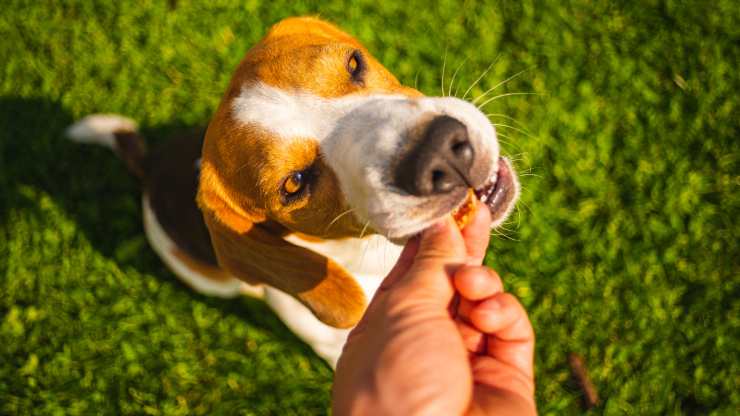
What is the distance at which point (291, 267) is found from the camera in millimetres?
3059

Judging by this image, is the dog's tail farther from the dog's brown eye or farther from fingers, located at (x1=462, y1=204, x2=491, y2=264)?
fingers, located at (x1=462, y1=204, x2=491, y2=264)

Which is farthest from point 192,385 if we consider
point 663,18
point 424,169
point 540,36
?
point 663,18

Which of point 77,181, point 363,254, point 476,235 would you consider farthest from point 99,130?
point 476,235

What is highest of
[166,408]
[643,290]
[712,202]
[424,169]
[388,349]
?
[424,169]

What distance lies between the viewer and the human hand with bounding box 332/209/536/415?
6.26ft

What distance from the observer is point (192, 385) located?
455cm

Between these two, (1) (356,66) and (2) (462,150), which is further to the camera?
(1) (356,66)

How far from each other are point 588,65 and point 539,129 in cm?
74

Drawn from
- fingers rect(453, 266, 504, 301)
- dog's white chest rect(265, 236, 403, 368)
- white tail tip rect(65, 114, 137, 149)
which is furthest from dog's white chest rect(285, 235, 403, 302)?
white tail tip rect(65, 114, 137, 149)

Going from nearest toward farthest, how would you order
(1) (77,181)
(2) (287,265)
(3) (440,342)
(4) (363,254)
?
(3) (440,342) < (2) (287,265) < (4) (363,254) < (1) (77,181)

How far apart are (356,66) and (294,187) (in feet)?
2.26

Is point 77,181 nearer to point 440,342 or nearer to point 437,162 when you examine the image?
point 437,162

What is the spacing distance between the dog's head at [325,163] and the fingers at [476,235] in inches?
4.7

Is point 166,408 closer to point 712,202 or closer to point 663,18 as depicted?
point 712,202
